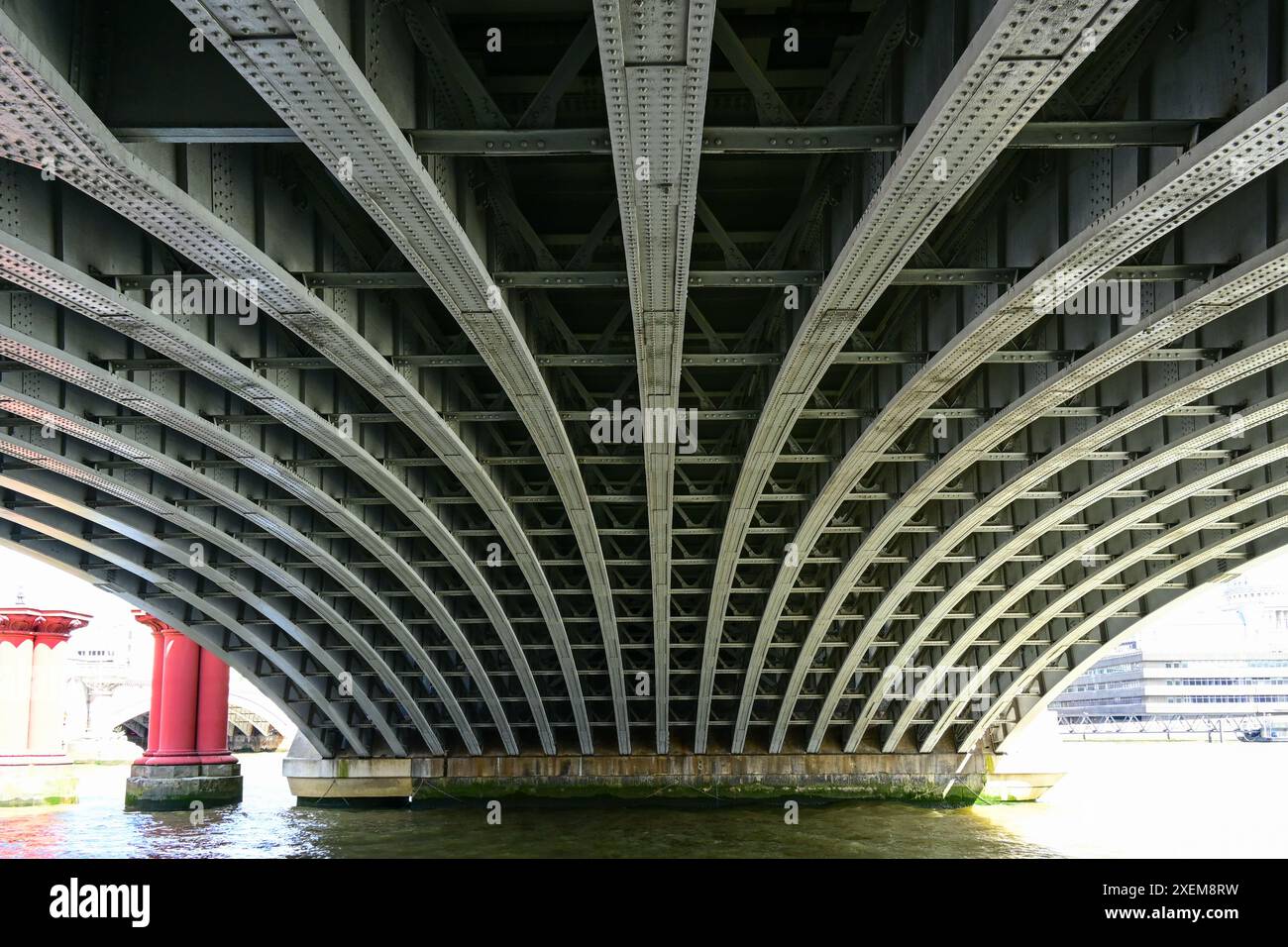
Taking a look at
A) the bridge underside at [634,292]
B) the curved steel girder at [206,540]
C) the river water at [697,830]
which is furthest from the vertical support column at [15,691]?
the curved steel girder at [206,540]

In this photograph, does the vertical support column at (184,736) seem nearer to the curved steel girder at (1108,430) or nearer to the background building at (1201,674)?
the curved steel girder at (1108,430)

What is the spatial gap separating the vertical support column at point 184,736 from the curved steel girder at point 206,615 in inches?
210

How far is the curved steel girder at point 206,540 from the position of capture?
17266 mm

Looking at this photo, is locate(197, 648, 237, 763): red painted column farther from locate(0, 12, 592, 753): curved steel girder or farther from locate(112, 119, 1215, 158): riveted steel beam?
locate(112, 119, 1215, 158): riveted steel beam

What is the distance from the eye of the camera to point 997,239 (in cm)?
1214

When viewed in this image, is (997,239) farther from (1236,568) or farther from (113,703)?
(113,703)

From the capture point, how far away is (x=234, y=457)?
1656 cm

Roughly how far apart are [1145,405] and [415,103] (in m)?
11.1

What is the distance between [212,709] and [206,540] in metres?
19.8

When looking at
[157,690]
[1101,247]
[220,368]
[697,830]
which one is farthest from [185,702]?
[1101,247]

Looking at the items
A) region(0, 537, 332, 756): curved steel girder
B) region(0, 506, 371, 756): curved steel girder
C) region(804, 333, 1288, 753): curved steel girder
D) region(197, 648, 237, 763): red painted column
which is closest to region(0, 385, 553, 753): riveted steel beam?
region(0, 506, 371, 756): curved steel girder

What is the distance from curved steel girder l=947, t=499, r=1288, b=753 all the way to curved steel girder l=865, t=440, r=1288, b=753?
2.47ft

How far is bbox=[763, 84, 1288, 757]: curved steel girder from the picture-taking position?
8453 mm
